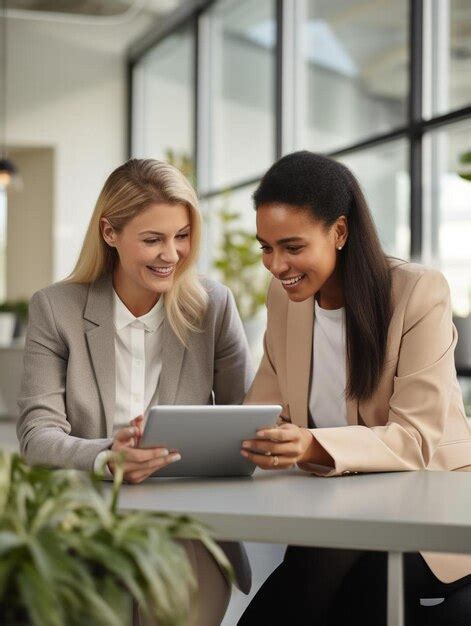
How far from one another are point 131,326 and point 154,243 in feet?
0.65

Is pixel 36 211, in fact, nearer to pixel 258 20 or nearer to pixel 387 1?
pixel 258 20

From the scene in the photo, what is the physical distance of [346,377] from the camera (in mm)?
2068

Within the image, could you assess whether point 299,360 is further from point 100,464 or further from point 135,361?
point 100,464

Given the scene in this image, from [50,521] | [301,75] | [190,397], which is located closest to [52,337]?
[190,397]

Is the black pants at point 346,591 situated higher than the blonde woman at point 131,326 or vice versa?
the blonde woman at point 131,326

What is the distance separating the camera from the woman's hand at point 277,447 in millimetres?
1706

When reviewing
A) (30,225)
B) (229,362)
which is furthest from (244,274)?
(30,225)

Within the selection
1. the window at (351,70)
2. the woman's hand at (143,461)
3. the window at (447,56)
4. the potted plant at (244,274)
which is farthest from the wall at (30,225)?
the woman's hand at (143,461)

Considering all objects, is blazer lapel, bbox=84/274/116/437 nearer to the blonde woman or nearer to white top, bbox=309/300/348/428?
the blonde woman

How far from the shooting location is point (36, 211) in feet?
33.7

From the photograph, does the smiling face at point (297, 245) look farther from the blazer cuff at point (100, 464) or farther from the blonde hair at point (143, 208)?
the blazer cuff at point (100, 464)

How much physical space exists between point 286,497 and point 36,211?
9072mm

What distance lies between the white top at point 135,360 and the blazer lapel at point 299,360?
1.01ft

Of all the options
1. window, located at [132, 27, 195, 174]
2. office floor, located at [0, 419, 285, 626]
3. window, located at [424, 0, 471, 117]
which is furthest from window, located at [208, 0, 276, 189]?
office floor, located at [0, 419, 285, 626]
